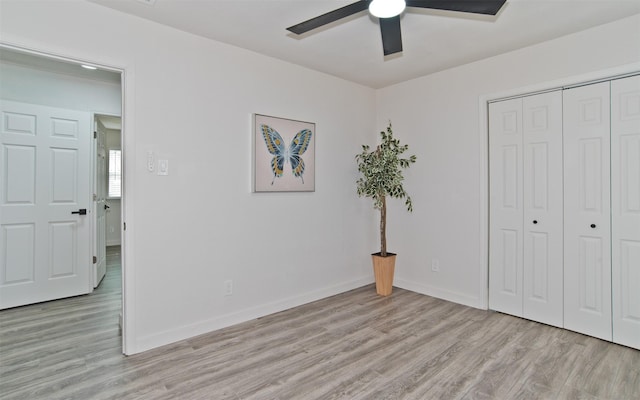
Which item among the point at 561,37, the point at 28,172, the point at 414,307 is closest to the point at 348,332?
the point at 414,307

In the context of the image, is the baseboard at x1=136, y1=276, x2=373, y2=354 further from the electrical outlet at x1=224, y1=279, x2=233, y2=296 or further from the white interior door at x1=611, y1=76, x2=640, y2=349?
the white interior door at x1=611, y1=76, x2=640, y2=349

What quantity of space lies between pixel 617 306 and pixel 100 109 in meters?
5.43

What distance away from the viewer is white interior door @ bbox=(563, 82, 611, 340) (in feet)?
8.98

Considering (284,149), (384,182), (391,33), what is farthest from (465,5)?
(384,182)

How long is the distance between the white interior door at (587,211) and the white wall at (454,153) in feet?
1.02

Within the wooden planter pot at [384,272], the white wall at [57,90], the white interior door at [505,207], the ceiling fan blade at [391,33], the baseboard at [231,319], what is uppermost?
the white wall at [57,90]

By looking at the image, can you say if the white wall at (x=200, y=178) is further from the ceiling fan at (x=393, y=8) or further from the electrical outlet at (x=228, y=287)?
the ceiling fan at (x=393, y=8)

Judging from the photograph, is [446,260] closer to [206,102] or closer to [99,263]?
[206,102]

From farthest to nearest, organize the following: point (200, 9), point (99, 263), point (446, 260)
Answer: point (99, 263) → point (446, 260) → point (200, 9)

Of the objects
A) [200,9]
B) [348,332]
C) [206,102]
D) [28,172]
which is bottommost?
[348,332]

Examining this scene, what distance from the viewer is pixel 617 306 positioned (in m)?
2.69

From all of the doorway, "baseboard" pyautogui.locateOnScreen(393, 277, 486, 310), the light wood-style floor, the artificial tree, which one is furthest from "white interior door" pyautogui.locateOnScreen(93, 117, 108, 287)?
"baseboard" pyautogui.locateOnScreen(393, 277, 486, 310)

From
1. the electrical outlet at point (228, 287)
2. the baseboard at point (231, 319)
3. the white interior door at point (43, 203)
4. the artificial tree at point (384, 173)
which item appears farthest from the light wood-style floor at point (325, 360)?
the artificial tree at point (384, 173)

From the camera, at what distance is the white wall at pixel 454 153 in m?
3.01
